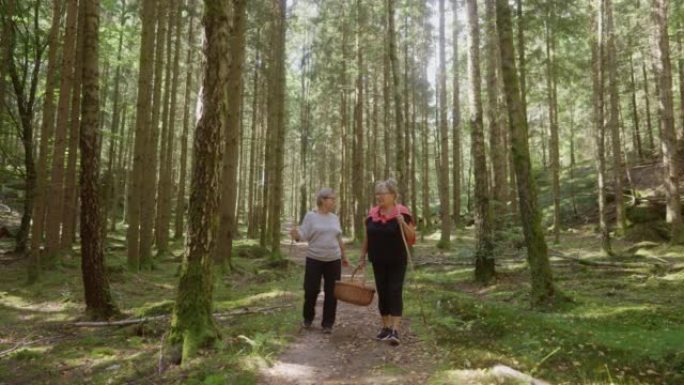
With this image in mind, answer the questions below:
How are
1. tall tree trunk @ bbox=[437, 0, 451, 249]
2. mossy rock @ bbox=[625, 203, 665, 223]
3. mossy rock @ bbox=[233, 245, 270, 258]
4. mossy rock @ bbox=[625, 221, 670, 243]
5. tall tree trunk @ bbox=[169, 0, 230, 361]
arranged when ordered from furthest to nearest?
mossy rock @ bbox=[625, 203, 665, 223], tall tree trunk @ bbox=[437, 0, 451, 249], mossy rock @ bbox=[233, 245, 270, 258], mossy rock @ bbox=[625, 221, 670, 243], tall tree trunk @ bbox=[169, 0, 230, 361]

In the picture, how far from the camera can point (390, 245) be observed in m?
6.50

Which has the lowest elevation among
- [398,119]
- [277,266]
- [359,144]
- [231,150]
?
[277,266]

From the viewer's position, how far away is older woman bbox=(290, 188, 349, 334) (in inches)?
279

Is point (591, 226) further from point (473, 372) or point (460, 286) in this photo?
point (473, 372)

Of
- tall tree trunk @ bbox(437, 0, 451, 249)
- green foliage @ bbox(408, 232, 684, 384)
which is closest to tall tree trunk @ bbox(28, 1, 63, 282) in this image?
green foliage @ bbox(408, 232, 684, 384)

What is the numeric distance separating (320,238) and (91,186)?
4.37 meters

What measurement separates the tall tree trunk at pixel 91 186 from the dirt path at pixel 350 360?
410cm

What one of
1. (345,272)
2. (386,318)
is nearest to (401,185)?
(345,272)

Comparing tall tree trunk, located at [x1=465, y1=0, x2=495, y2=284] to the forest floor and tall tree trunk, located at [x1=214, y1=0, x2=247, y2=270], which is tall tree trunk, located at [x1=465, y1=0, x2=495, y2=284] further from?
tall tree trunk, located at [x1=214, y1=0, x2=247, y2=270]

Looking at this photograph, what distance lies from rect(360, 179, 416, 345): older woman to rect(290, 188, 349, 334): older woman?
2.18 feet

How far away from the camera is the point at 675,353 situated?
5727mm

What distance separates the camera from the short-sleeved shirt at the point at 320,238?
7090 millimetres

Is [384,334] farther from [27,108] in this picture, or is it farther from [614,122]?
[614,122]

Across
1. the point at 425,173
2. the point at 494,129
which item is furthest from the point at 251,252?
the point at 425,173
